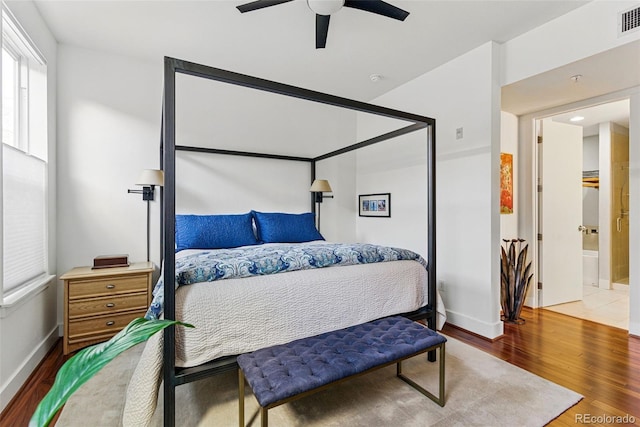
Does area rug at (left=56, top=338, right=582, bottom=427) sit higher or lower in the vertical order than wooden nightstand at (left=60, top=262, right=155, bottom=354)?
lower

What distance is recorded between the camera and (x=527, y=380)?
2.04 m

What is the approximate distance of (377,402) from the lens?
1834 millimetres

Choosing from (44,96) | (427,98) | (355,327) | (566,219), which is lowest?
(355,327)

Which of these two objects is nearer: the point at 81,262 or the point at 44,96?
the point at 44,96

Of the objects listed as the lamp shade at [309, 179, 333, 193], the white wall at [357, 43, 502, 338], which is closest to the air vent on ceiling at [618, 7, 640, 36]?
the white wall at [357, 43, 502, 338]

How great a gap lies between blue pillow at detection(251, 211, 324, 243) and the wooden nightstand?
1.19 metres

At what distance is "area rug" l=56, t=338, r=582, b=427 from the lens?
1.68m

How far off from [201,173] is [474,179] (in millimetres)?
2871

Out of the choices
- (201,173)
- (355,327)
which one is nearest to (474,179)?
(355,327)

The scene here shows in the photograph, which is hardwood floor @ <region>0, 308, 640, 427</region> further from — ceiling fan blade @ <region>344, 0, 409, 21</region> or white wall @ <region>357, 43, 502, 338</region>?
ceiling fan blade @ <region>344, 0, 409, 21</region>

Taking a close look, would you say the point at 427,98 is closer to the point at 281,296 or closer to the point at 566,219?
the point at 566,219

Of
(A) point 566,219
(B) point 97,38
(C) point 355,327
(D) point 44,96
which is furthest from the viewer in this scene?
(A) point 566,219

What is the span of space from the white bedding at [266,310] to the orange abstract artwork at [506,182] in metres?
1.99

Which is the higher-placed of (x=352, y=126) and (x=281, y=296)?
(x=352, y=126)
